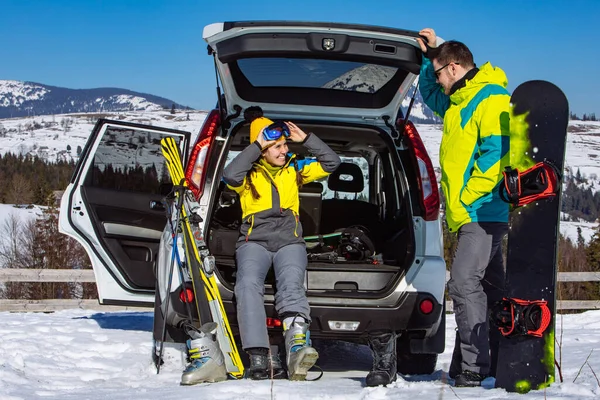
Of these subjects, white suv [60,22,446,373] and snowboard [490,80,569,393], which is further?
white suv [60,22,446,373]

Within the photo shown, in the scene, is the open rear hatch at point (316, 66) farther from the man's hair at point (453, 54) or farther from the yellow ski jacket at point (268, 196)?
the yellow ski jacket at point (268, 196)

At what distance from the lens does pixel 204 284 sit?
3928 millimetres

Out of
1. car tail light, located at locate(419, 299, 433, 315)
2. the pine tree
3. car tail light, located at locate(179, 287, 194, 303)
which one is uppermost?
car tail light, located at locate(179, 287, 194, 303)

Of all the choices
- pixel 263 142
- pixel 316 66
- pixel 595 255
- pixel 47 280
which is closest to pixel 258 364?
pixel 263 142

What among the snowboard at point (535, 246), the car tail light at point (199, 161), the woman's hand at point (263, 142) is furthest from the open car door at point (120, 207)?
the snowboard at point (535, 246)

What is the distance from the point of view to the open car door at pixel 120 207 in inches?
196

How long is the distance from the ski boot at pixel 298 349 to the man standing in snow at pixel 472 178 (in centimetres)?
77

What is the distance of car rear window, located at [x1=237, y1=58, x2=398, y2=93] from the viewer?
397cm

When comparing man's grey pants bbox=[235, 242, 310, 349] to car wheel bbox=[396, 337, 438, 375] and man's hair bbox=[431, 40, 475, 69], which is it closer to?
car wheel bbox=[396, 337, 438, 375]

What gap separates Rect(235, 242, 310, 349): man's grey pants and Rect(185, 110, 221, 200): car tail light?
0.46 m

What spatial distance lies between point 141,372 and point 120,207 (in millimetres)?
1347

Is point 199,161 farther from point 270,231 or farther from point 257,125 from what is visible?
point 270,231

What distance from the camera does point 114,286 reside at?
16.2ft

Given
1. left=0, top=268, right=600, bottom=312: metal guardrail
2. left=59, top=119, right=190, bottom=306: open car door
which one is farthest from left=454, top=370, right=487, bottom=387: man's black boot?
left=0, top=268, right=600, bottom=312: metal guardrail
